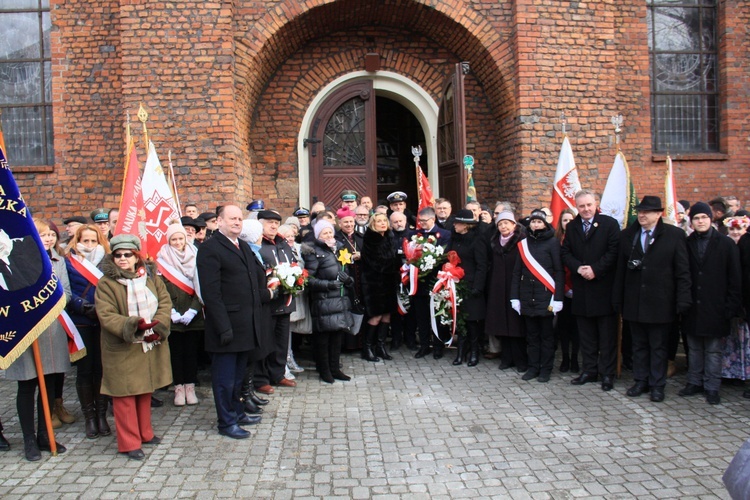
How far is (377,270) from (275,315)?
162 cm

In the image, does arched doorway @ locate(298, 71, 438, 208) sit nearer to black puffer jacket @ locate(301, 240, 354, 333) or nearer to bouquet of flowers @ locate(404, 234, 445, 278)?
bouquet of flowers @ locate(404, 234, 445, 278)

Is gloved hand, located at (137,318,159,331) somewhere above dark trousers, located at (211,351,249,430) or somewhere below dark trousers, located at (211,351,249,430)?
above

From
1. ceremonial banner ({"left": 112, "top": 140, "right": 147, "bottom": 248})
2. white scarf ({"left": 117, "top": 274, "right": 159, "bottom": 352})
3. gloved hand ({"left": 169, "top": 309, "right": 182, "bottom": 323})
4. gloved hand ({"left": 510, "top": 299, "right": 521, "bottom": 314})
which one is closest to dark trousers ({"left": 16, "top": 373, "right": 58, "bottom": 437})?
white scarf ({"left": 117, "top": 274, "right": 159, "bottom": 352})

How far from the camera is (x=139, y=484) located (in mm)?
4238

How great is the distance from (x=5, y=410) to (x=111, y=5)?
6.78 m

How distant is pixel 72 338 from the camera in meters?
5.04

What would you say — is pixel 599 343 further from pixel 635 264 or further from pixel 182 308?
pixel 182 308

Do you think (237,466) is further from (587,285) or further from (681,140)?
(681,140)

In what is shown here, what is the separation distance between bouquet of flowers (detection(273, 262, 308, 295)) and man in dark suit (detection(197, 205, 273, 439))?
754 millimetres

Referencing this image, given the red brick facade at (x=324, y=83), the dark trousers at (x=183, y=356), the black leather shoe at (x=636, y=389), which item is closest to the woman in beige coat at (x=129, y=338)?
the dark trousers at (x=183, y=356)

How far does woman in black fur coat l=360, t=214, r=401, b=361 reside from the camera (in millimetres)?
7355

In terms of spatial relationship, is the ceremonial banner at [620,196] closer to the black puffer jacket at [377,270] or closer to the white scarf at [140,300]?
the black puffer jacket at [377,270]

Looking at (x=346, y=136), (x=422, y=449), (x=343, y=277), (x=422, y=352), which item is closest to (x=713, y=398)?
(x=422, y=449)

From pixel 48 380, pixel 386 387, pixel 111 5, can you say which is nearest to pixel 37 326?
pixel 48 380
